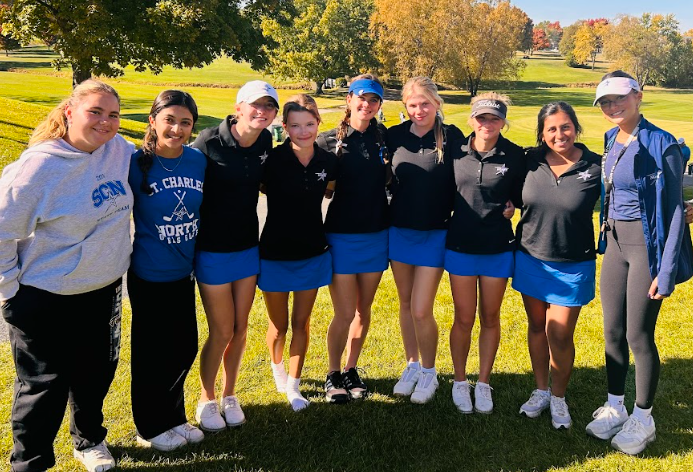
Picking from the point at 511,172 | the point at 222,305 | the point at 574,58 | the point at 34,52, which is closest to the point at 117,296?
the point at 222,305

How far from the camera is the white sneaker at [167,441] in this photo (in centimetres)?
381

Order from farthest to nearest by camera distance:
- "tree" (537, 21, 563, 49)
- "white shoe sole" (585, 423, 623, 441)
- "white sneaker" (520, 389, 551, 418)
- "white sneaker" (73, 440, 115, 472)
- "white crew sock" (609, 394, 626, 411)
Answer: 1. "tree" (537, 21, 563, 49)
2. "white sneaker" (520, 389, 551, 418)
3. "white crew sock" (609, 394, 626, 411)
4. "white shoe sole" (585, 423, 623, 441)
5. "white sneaker" (73, 440, 115, 472)

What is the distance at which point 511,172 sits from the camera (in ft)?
13.1

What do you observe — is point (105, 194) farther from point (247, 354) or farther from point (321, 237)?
point (247, 354)

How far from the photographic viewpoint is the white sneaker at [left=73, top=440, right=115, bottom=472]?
3.58 meters

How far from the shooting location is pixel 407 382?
469 cm

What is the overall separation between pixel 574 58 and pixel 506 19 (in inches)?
1448

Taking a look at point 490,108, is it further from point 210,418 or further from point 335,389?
point 210,418

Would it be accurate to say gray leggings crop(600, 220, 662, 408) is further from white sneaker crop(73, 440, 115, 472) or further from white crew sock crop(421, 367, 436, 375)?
white sneaker crop(73, 440, 115, 472)

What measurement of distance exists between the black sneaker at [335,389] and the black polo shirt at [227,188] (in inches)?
58.8

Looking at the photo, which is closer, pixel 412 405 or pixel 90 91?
pixel 90 91

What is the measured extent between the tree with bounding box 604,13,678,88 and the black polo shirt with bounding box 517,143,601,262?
59569 millimetres

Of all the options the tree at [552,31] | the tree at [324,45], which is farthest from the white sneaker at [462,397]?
the tree at [552,31]

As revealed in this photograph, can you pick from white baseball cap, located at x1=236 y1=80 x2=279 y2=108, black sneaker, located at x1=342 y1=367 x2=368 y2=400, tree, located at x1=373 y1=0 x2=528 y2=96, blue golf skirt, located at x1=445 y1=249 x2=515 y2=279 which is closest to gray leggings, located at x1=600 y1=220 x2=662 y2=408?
blue golf skirt, located at x1=445 y1=249 x2=515 y2=279
